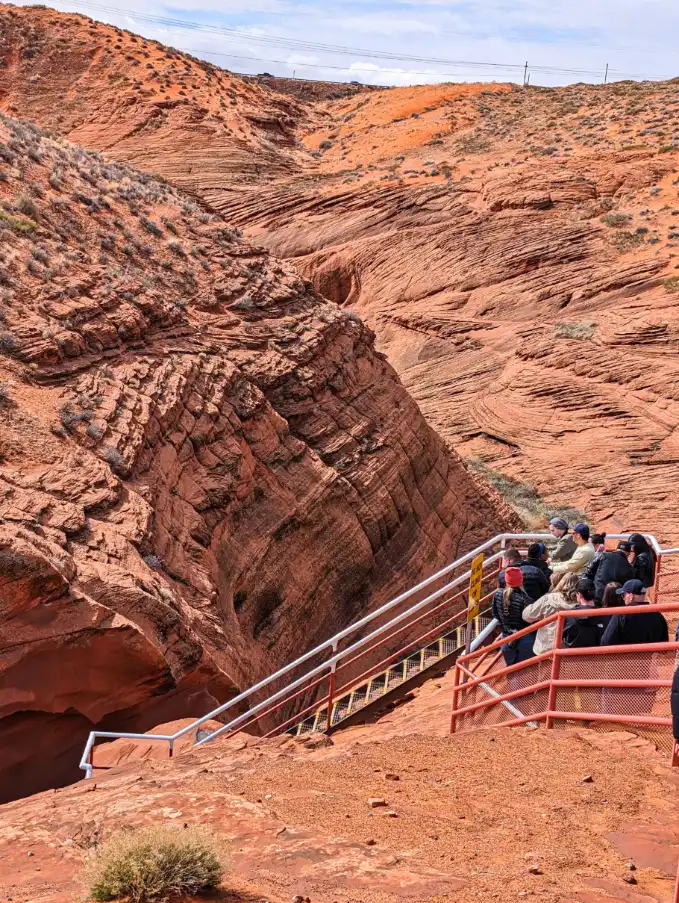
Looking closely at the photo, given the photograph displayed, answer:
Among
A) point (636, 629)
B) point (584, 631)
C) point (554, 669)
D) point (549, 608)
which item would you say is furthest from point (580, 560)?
point (636, 629)

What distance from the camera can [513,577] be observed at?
858cm

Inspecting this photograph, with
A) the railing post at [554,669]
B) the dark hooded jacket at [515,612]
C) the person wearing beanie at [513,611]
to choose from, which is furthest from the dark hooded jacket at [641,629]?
the dark hooded jacket at [515,612]

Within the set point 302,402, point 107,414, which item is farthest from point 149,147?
point 107,414

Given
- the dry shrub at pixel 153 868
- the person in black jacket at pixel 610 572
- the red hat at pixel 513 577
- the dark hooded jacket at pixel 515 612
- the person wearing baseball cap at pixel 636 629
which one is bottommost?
the dry shrub at pixel 153 868

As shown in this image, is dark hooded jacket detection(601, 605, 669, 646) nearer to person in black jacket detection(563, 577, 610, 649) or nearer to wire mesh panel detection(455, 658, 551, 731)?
person in black jacket detection(563, 577, 610, 649)

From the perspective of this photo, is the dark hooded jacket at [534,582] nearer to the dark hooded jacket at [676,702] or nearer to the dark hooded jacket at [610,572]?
the dark hooded jacket at [610,572]

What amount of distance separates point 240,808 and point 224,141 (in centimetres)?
4540

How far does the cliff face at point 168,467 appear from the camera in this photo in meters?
9.05

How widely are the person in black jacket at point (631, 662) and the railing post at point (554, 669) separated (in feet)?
1.23

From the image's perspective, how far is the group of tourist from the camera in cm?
695

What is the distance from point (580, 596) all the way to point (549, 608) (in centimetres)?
53

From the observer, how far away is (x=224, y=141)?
47.2 m

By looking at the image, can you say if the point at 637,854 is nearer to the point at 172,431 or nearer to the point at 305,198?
the point at 172,431

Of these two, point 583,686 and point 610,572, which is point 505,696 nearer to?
point 583,686
